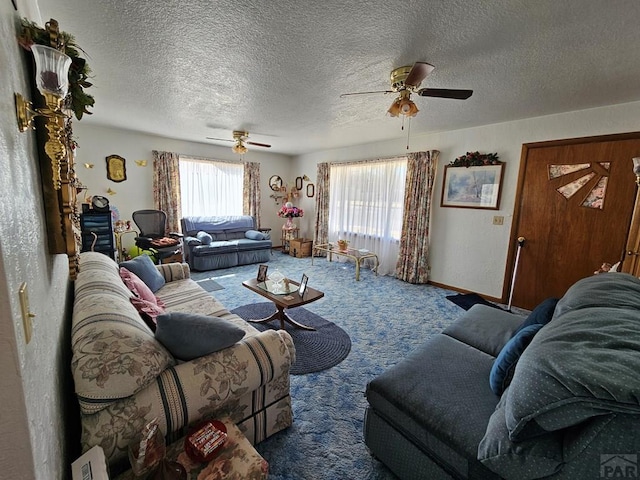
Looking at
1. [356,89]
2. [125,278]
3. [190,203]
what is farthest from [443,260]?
[190,203]

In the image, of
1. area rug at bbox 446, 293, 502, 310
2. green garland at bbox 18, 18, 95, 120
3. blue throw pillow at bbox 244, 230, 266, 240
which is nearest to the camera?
green garland at bbox 18, 18, 95, 120

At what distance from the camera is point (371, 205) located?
5.01 meters

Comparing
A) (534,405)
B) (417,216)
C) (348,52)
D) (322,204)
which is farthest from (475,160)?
(534,405)

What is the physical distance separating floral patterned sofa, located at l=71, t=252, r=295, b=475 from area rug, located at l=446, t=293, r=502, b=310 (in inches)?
111

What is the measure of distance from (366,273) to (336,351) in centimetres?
257

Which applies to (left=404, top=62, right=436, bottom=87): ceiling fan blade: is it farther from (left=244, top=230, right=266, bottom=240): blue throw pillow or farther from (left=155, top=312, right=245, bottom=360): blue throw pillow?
(left=244, top=230, right=266, bottom=240): blue throw pillow

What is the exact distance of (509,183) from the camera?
135 inches

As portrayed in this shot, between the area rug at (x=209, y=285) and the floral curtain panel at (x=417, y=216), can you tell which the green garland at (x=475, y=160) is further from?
the area rug at (x=209, y=285)

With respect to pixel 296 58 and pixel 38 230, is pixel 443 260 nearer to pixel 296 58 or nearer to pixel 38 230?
pixel 296 58

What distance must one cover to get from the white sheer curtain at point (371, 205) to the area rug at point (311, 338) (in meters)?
2.27

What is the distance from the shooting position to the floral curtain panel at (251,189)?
588 centimetres

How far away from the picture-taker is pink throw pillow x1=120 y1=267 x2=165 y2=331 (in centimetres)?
159

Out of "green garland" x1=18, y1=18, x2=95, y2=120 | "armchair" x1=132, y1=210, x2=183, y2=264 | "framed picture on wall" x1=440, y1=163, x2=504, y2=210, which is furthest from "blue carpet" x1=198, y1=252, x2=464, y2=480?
"green garland" x1=18, y1=18, x2=95, y2=120

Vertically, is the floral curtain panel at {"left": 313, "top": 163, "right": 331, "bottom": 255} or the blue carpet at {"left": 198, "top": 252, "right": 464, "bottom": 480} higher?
the floral curtain panel at {"left": 313, "top": 163, "right": 331, "bottom": 255}
